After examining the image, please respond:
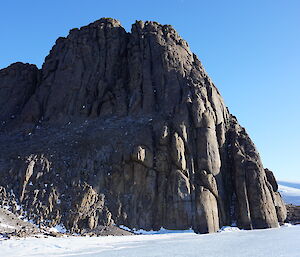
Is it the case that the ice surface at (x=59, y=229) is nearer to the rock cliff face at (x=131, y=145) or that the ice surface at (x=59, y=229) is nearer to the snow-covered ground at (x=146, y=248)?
the rock cliff face at (x=131, y=145)

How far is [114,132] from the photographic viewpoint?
48.5 m

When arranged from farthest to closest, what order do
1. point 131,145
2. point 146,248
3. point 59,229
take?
1. point 131,145
2. point 59,229
3. point 146,248

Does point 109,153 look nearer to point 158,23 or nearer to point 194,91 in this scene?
point 194,91

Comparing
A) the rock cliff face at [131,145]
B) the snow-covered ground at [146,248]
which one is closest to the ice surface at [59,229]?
the rock cliff face at [131,145]

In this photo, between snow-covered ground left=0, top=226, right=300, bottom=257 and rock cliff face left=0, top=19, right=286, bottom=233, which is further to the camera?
rock cliff face left=0, top=19, right=286, bottom=233

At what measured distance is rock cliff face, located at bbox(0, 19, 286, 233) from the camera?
40.5 meters

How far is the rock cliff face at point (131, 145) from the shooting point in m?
40.5

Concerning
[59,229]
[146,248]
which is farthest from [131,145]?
[146,248]

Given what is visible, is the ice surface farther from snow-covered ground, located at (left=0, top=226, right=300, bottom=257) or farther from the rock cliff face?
snow-covered ground, located at (left=0, top=226, right=300, bottom=257)

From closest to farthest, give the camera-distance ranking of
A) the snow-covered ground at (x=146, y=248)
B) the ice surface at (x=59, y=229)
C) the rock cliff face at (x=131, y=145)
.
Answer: the snow-covered ground at (x=146, y=248) < the ice surface at (x=59, y=229) < the rock cliff face at (x=131, y=145)

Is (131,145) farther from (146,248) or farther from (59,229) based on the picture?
(146,248)

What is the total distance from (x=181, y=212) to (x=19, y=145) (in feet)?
86.6

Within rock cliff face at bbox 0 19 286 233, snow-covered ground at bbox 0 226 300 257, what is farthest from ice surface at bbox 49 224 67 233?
snow-covered ground at bbox 0 226 300 257

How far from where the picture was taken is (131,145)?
45.6 m
